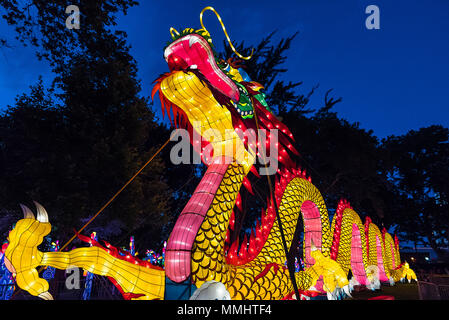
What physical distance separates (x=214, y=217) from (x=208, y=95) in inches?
55.1

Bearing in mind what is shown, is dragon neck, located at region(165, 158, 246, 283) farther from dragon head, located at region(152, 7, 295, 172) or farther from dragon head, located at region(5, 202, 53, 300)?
dragon head, located at region(5, 202, 53, 300)

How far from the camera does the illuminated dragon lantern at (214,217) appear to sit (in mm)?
2365

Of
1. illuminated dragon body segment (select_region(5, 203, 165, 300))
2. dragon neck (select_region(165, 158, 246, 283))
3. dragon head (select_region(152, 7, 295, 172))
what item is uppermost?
dragon head (select_region(152, 7, 295, 172))

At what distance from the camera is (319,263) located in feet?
13.9

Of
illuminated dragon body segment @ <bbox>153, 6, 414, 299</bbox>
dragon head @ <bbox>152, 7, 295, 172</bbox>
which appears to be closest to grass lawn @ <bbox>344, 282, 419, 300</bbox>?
illuminated dragon body segment @ <bbox>153, 6, 414, 299</bbox>

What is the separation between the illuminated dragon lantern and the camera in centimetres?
237

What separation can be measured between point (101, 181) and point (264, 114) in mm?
5461

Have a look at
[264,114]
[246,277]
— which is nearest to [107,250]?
[246,277]

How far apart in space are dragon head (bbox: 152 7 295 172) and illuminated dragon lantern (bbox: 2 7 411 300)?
0.01 meters

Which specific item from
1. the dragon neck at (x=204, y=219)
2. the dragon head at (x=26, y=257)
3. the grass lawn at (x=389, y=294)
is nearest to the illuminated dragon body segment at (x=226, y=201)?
the dragon neck at (x=204, y=219)

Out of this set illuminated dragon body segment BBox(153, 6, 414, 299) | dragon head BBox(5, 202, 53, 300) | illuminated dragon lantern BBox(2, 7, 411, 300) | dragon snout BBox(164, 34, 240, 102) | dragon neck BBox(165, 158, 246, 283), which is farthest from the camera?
dragon snout BBox(164, 34, 240, 102)

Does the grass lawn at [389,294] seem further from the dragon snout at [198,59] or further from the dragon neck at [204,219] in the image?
the dragon snout at [198,59]
